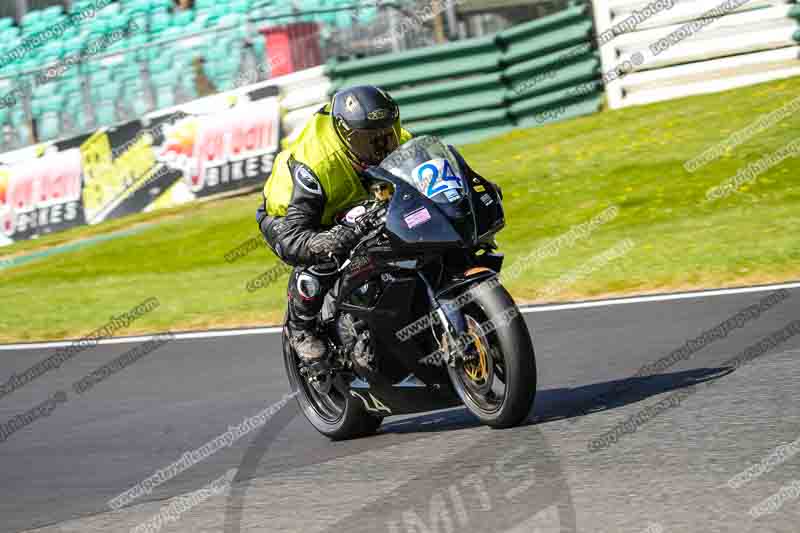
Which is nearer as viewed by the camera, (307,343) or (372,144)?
(372,144)

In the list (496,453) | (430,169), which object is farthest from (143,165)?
(496,453)

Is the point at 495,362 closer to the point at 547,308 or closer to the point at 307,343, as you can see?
the point at 307,343

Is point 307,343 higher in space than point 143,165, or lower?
higher

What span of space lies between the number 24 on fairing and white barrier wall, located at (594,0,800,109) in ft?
36.8

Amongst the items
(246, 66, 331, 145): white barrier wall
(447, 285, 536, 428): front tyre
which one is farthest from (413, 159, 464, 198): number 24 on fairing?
(246, 66, 331, 145): white barrier wall

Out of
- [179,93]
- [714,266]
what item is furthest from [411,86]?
[714,266]

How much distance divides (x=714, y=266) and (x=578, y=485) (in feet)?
18.9

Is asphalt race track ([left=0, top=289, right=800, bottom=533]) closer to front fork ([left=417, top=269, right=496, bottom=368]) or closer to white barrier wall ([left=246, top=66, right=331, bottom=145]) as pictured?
front fork ([left=417, top=269, right=496, bottom=368])

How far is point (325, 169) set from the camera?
6309 millimetres

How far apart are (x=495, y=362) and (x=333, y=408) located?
1.46 metres

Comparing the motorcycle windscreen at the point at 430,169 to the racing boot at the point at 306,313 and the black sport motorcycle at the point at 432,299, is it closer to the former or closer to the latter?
the black sport motorcycle at the point at 432,299

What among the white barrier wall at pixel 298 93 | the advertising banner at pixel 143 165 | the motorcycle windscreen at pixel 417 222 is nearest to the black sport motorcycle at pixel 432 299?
the motorcycle windscreen at pixel 417 222

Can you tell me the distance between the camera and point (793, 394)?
582 cm

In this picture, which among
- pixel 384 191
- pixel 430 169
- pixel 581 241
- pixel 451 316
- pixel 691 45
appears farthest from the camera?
pixel 691 45
